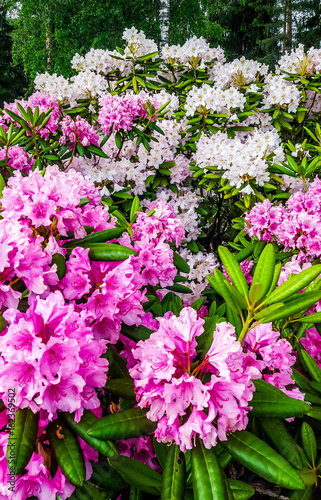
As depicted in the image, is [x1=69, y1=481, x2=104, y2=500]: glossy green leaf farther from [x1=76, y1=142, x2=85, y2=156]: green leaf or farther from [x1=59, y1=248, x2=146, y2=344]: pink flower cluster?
[x1=76, y1=142, x2=85, y2=156]: green leaf

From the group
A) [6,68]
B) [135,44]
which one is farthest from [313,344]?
[6,68]

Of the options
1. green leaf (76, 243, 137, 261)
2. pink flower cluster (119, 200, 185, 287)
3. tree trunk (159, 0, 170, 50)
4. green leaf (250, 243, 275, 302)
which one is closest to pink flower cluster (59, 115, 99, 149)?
pink flower cluster (119, 200, 185, 287)

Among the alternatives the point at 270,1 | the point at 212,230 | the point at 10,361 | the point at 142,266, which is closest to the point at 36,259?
the point at 10,361

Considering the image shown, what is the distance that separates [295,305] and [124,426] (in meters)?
0.45

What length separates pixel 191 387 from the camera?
2.42 ft

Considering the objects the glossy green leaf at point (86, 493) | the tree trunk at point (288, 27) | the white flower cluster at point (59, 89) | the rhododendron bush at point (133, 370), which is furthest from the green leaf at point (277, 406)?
the tree trunk at point (288, 27)

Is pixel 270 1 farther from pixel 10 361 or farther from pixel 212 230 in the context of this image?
pixel 10 361

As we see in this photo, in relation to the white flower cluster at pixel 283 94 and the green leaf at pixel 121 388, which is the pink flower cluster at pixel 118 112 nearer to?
the white flower cluster at pixel 283 94

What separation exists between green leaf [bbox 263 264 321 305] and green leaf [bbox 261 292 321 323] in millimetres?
24

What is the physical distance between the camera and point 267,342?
0.91 m


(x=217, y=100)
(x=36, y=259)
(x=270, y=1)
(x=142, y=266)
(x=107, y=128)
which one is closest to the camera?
(x=36, y=259)

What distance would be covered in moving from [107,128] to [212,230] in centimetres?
125

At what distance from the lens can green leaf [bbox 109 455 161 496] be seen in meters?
0.79

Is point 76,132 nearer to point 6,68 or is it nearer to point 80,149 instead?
point 80,149
